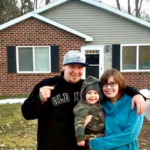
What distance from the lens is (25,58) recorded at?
11883 millimetres

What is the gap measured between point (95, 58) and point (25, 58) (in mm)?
3187

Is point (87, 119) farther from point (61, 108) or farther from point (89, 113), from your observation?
point (61, 108)

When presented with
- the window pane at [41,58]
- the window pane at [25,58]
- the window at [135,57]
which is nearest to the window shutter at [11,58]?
the window pane at [25,58]

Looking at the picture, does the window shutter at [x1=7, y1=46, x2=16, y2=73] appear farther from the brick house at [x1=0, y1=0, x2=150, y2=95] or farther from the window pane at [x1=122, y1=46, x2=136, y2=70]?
the window pane at [x1=122, y1=46, x2=136, y2=70]

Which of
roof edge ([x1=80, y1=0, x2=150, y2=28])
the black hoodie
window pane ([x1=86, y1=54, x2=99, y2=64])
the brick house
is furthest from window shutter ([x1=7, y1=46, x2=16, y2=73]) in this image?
the black hoodie

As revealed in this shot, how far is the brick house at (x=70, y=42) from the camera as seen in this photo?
11.8 metres

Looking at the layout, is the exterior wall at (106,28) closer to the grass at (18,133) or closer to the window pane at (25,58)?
the window pane at (25,58)

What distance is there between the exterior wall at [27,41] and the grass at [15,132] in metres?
3.52

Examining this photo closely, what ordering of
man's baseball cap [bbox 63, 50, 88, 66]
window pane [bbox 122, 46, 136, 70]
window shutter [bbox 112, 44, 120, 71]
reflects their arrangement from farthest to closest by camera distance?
window pane [bbox 122, 46, 136, 70]
window shutter [bbox 112, 44, 120, 71]
man's baseball cap [bbox 63, 50, 88, 66]

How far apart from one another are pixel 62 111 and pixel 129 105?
1.72 ft

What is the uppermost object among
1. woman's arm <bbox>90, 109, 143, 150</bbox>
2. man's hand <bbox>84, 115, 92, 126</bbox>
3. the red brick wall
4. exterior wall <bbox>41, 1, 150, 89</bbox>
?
exterior wall <bbox>41, 1, 150, 89</bbox>

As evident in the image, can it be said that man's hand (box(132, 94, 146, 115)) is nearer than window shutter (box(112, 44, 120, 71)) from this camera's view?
Yes

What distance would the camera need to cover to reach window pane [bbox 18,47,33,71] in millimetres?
11859

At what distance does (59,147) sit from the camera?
2.15 m
